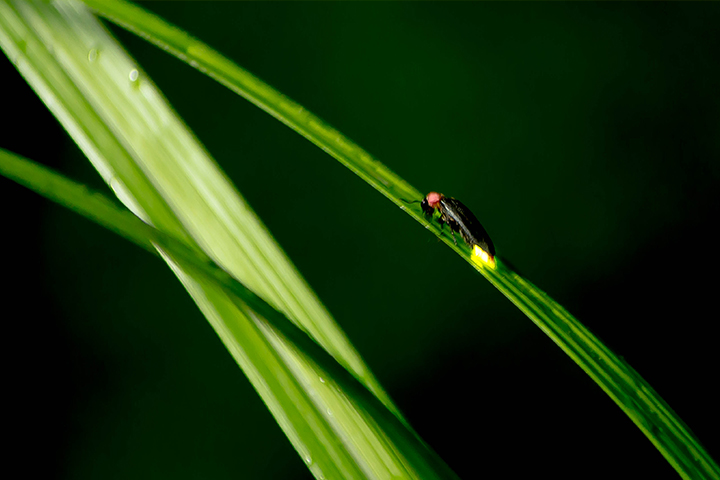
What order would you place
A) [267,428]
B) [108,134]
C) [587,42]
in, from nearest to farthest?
1. [108,134]
2. [267,428]
3. [587,42]

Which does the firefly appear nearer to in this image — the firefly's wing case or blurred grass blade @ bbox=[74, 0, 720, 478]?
the firefly's wing case

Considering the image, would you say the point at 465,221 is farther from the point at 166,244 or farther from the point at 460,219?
the point at 166,244

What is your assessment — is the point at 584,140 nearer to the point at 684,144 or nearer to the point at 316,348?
the point at 684,144

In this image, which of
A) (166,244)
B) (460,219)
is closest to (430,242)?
(460,219)

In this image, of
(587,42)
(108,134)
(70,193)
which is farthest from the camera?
(587,42)

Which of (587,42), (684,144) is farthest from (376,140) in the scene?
(684,144)
